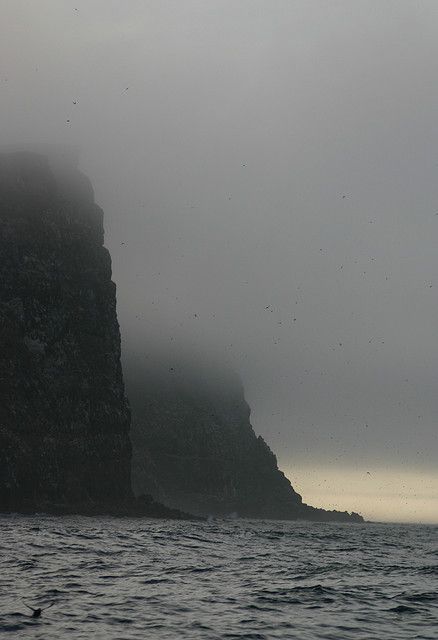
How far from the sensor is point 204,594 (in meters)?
23.2

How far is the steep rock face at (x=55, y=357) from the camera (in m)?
88.8

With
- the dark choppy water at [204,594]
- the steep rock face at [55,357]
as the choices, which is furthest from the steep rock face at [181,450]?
the dark choppy water at [204,594]

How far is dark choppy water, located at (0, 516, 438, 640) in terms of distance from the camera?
57.1 ft

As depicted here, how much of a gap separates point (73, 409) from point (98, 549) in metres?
62.0

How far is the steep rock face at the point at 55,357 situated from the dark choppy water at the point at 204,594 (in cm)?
5058

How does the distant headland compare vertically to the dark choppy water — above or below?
above

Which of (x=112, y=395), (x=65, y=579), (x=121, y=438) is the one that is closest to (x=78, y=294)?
(x=112, y=395)

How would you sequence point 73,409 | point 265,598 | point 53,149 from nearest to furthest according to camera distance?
point 265,598, point 73,409, point 53,149

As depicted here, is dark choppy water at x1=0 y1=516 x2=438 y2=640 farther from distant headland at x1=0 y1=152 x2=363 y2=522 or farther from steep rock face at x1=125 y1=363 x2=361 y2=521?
steep rock face at x1=125 y1=363 x2=361 y2=521

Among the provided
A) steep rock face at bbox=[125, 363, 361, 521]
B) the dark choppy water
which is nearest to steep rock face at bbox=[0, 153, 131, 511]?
the dark choppy water

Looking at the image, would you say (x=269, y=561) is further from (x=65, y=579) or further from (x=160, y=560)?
(x=65, y=579)

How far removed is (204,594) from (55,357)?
80383mm

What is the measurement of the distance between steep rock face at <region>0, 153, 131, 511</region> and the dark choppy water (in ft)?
166

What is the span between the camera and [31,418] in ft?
298
